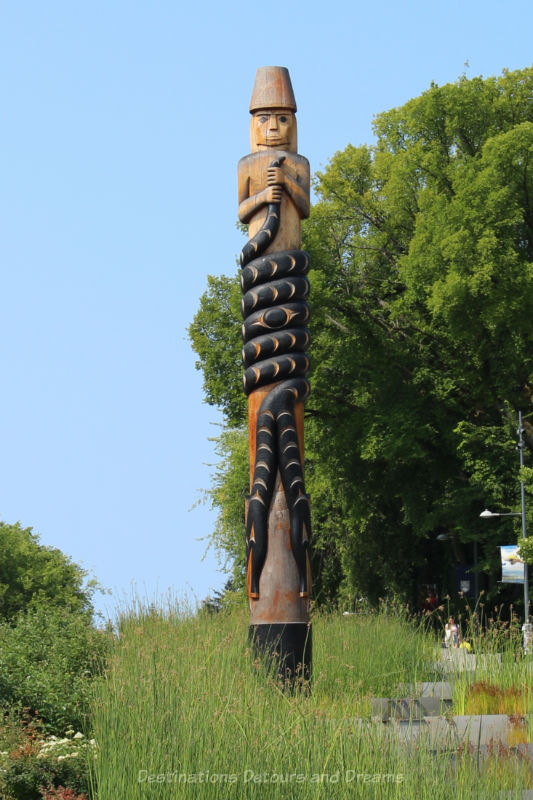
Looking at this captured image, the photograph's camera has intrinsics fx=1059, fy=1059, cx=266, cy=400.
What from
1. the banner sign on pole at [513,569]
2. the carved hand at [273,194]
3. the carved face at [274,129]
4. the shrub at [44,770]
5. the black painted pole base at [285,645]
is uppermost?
the carved face at [274,129]

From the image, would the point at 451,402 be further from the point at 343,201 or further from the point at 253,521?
the point at 253,521

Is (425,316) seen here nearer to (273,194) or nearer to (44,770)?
(273,194)

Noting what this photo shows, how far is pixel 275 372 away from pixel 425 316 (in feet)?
58.7

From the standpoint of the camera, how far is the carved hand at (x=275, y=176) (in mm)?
13703

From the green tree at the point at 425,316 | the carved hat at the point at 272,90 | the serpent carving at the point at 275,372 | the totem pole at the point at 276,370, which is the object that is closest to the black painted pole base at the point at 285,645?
the totem pole at the point at 276,370

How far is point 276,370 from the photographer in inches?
514

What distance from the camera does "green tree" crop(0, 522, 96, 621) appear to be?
50156 millimetres

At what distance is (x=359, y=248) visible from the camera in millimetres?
31125

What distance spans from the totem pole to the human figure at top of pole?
0.04ft

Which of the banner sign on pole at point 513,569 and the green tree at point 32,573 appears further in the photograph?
the green tree at point 32,573

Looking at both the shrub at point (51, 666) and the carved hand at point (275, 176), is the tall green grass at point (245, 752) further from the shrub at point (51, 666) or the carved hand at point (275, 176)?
the carved hand at point (275, 176)

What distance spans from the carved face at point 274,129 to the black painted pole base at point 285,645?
6.23 meters

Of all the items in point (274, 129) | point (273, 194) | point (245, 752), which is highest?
point (274, 129)

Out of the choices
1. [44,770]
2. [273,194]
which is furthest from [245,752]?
[273,194]
